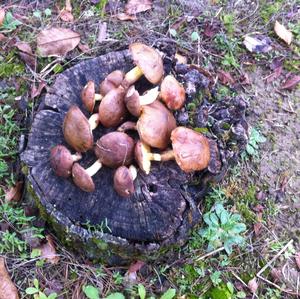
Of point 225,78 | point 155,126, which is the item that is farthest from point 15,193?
point 225,78

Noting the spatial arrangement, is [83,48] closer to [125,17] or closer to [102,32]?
[102,32]

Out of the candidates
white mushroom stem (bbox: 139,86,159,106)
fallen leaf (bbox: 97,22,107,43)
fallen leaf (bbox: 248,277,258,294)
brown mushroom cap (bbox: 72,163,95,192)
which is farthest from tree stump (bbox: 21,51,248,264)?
fallen leaf (bbox: 97,22,107,43)

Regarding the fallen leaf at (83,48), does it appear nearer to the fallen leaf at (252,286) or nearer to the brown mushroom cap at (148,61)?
the brown mushroom cap at (148,61)

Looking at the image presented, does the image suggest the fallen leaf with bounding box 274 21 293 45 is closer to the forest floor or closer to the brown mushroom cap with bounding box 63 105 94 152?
the forest floor

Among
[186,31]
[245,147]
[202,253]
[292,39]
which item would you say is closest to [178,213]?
[202,253]

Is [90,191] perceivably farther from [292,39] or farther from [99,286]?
[292,39]

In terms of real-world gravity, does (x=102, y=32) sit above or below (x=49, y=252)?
above
